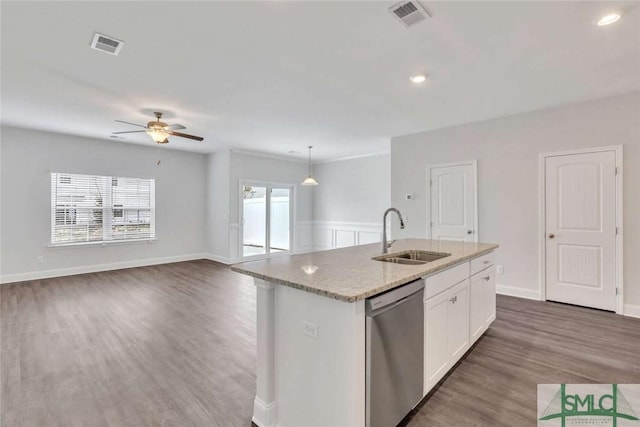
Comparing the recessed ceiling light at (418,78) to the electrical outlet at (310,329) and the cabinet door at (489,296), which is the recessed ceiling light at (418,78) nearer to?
the cabinet door at (489,296)

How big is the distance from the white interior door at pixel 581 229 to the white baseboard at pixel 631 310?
11 cm

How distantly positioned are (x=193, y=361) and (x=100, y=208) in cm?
525

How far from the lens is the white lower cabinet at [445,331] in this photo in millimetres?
2014

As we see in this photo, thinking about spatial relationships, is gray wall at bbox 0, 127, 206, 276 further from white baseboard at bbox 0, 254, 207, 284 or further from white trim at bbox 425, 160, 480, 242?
white trim at bbox 425, 160, 480, 242

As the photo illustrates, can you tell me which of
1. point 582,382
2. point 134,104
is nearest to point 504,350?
point 582,382

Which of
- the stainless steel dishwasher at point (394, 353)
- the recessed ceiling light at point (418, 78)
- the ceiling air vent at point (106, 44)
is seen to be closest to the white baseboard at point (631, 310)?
the stainless steel dishwasher at point (394, 353)

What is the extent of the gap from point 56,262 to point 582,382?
25.8 ft

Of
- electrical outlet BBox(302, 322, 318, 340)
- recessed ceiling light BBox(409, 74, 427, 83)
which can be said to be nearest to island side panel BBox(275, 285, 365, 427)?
electrical outlet BBox(302, 322, 318, 340)

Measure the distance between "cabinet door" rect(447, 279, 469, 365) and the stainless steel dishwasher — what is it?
0.50 meters

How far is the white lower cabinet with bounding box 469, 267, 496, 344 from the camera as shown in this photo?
8.78 ft

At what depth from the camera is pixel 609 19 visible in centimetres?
224

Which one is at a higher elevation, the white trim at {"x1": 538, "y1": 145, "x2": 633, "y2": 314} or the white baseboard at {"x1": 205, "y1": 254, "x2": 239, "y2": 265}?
the white trim at {"x1": 538, "y1": 145, "x2": 633, "y2": 314}

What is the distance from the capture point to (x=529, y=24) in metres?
2.29

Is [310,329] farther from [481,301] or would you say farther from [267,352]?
[481,301]
